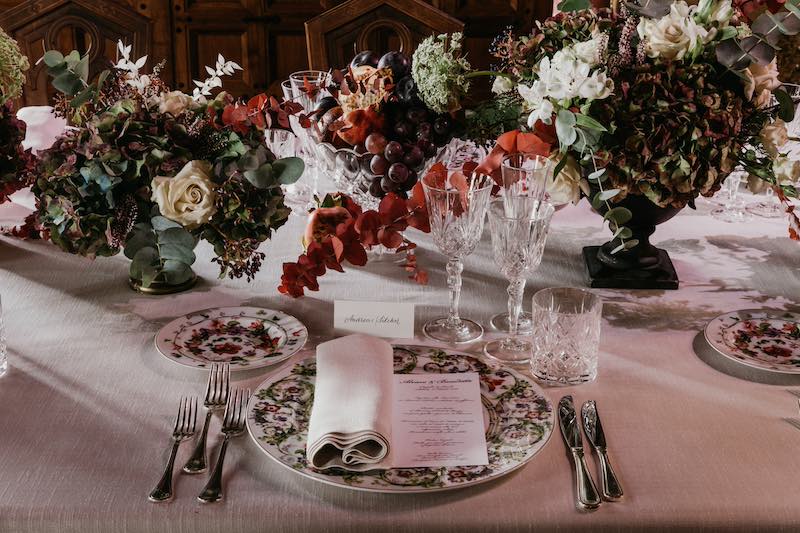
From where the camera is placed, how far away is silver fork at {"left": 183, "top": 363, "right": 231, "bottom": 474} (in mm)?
888

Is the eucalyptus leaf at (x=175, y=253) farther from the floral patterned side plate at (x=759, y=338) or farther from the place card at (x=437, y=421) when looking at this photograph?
the floral patterned side plate at (x=759, y=338)

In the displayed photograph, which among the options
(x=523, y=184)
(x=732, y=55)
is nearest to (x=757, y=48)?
(x=732, y=55)

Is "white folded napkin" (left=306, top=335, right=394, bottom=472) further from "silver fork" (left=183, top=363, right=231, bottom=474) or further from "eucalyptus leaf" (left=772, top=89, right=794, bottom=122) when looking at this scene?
"eucalyptus leaf" (left=772, top=89, right=794, bottom=122)

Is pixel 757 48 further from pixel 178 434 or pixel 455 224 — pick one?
pixel 178 434

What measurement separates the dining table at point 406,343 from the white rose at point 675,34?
36cm

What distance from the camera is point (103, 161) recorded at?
3.90 ft

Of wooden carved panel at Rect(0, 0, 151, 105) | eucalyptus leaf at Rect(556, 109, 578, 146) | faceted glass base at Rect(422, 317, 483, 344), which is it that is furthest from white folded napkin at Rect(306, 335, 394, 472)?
wooden carved panel at Rect(0, 0, 151, 105)

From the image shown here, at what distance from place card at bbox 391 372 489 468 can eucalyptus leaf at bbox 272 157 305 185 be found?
1.05ft

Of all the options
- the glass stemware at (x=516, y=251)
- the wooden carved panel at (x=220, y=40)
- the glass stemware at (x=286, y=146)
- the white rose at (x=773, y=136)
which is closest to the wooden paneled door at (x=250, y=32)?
the wooden carved panel at (x=220, y=40)

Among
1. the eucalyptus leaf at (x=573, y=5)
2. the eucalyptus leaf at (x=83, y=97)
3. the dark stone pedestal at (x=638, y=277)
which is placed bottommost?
the dark stone pedestal at (x=638, y=277)

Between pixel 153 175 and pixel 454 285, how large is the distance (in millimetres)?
430

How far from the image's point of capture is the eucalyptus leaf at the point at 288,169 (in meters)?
1.21

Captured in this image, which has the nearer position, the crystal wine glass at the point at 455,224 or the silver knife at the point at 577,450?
the silver knife at the point at 577,450

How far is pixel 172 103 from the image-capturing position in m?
1.25
